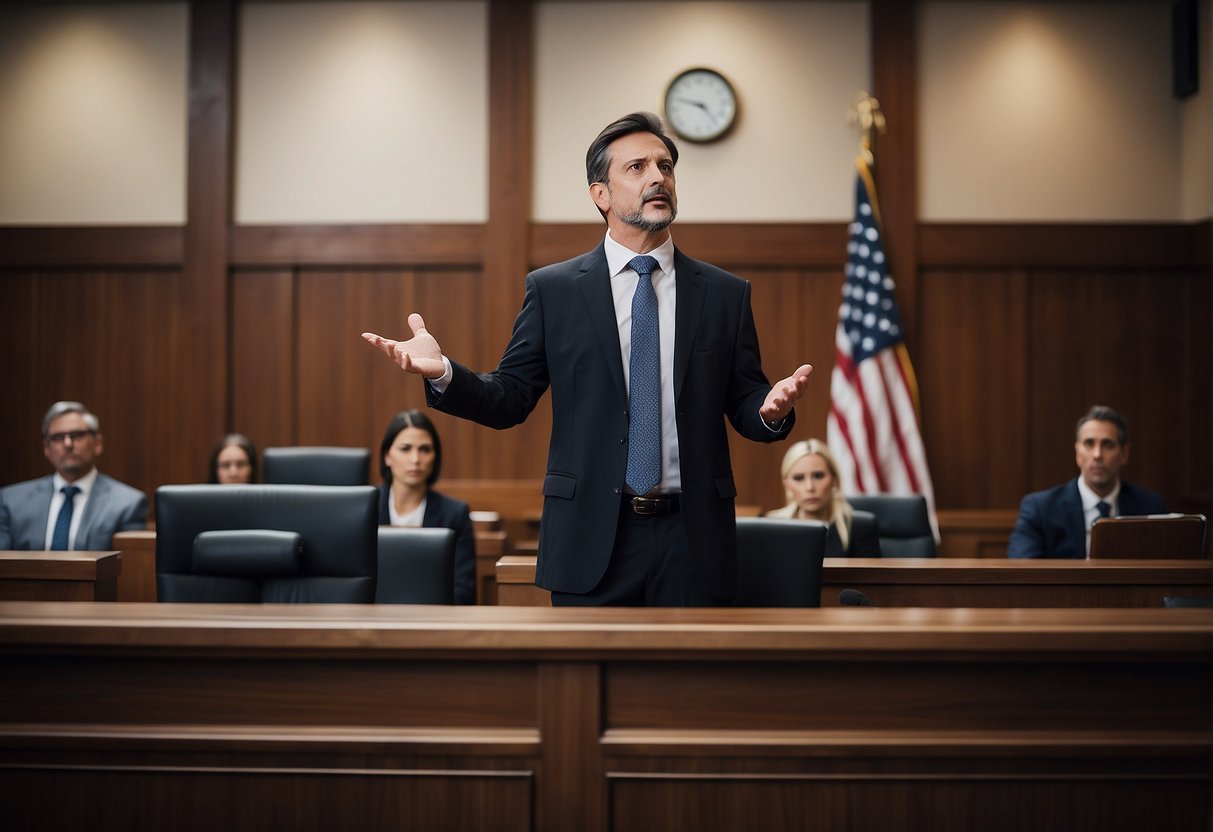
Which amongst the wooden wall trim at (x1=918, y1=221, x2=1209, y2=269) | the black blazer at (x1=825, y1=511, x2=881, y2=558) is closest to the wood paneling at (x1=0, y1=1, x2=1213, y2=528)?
the wooden wall trim at (x1=918, y1=221, x2=1209, y2=269)

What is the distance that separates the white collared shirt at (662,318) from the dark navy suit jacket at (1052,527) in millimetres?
2337

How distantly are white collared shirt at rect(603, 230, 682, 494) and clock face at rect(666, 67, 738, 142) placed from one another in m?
4.37

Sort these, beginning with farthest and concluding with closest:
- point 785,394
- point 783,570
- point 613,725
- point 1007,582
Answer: point 1007,582 < point 783,570 < point 785,394 < point 613,725

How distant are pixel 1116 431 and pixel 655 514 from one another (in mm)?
2825

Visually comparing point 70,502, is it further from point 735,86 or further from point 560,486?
point 735,86

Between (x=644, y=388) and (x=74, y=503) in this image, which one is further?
(x=74, y=503)

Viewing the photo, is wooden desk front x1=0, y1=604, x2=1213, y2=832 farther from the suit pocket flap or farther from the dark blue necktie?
the dark blue necktie

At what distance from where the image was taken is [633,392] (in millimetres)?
2104

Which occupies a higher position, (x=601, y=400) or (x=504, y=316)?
(x=504, y=316)

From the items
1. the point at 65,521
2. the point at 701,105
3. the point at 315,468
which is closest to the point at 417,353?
the point at 315,468

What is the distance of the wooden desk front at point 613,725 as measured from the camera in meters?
1.53

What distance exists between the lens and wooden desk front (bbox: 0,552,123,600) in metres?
2.58

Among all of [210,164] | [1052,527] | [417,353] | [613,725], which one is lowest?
[613,725]

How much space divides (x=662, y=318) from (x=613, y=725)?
2.95 ft
